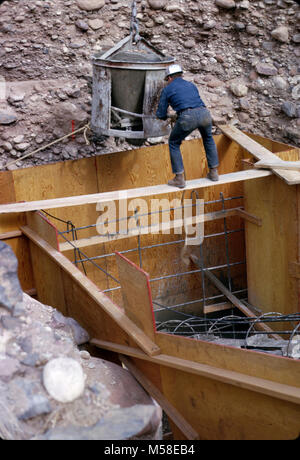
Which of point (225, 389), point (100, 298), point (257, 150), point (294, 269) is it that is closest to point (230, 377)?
point (225, 389)

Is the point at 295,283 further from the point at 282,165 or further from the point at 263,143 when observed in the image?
the point at 263,143

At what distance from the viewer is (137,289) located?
18.3 ft

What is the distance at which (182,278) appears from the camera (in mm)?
9758

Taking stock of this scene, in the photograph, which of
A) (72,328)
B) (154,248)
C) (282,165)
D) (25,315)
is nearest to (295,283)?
(282,165)

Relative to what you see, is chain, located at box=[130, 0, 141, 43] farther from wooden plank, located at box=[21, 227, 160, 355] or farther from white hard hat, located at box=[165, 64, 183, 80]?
wooden plank, located at box=[21, 227, 160, 355]

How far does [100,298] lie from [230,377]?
189 cm

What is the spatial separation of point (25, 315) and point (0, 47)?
17.9 feet

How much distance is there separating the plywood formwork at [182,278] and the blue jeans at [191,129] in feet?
1.34

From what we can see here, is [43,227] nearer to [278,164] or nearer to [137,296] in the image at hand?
[137,296]

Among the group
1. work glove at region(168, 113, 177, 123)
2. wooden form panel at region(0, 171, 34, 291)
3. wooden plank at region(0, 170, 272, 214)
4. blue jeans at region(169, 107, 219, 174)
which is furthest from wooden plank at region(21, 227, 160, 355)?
work glove at region(168, 113, 177, 123)

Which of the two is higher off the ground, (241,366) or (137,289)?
(137,289)

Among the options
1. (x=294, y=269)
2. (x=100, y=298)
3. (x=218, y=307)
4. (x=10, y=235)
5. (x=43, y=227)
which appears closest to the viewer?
(x=100, y=298)

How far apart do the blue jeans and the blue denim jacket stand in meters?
0.09

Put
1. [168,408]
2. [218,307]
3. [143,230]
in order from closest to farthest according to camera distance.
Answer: [168,408] < [143,230] < [218,307]
